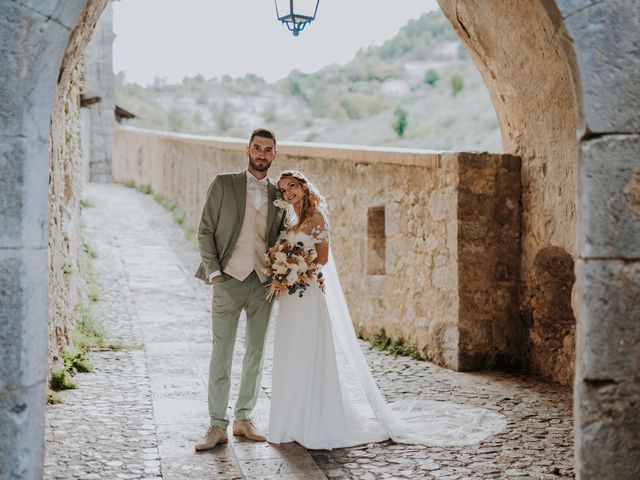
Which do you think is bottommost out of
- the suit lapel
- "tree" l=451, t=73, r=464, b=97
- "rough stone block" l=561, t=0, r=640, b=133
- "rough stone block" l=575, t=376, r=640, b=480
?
"rough stone block" l=575, t=376, r=640, b=480

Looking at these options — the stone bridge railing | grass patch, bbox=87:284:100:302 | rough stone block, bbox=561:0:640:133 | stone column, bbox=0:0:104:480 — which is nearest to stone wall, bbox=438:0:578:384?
the stone bridge railing

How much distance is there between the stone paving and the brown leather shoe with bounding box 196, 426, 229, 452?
0.05m

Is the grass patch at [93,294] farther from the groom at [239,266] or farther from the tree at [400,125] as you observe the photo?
the tree at [400,125]

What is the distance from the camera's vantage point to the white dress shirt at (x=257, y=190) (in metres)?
4.89

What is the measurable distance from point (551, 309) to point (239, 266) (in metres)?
3.16

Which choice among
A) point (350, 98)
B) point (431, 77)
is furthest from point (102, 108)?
point (431, 77)

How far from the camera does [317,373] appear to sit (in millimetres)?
4812

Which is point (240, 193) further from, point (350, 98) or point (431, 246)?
point (350, 98)

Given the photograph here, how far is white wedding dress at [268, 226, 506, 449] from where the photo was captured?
15.7 ft

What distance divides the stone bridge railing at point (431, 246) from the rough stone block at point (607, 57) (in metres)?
3.44

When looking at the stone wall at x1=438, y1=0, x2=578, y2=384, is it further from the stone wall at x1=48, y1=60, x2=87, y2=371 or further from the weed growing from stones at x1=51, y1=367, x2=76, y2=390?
the weed growing from stones at x1=51, y1=367, x2=76, y2=390

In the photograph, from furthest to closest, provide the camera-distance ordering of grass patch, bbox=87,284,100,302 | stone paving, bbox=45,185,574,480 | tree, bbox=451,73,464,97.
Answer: tree, bbox=451,73,464,97 < grass patch, bbox=87,284,100,302 < stone paving, bbox=45,185,574,480

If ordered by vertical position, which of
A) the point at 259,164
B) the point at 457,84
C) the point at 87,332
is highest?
the point at 457,84

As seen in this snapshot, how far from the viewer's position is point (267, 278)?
4879mm
